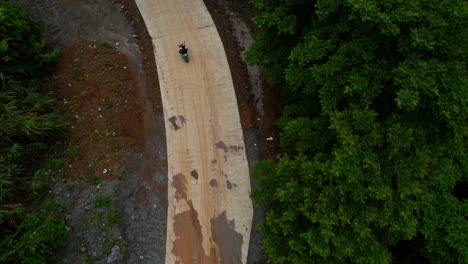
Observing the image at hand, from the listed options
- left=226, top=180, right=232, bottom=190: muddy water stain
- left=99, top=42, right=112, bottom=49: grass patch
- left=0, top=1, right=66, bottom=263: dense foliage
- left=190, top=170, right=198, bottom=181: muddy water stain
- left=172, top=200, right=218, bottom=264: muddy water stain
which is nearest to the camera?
left=0, top=1, right=66, bottom=263: dense foliage

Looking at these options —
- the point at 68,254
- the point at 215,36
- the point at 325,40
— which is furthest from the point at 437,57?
the point at 68,254

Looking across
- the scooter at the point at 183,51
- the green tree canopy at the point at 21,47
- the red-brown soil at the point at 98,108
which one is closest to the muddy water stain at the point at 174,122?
the red-brown soil at the point at 98,108

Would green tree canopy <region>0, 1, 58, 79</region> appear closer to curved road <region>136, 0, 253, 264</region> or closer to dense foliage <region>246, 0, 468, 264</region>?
curved road <region>136, 0, 253, 264</region>

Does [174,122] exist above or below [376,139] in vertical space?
above

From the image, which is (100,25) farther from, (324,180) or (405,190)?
(405,190)

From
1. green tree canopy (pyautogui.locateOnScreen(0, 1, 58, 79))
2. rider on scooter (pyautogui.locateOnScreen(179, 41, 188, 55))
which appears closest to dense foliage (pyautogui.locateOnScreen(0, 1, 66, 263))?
green tree canopy (pyautogui.locateOnScreen(0, 1, 58, 79))

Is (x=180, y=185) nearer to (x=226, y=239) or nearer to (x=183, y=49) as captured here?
(x=226, y=239)

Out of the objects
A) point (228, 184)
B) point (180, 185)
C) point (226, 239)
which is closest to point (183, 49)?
point (180, 185)
